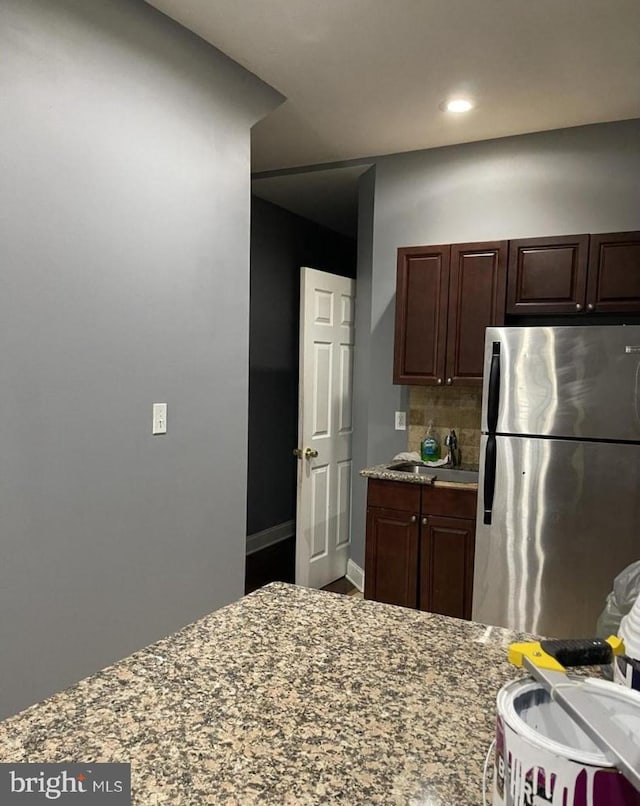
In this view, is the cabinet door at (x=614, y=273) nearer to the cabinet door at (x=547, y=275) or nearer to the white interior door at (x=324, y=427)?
the cabinet door at (x=547, y=275)

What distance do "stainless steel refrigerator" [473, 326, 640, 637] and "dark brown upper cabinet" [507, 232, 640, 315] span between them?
43cm

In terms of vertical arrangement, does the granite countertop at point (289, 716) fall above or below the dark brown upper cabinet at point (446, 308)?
below

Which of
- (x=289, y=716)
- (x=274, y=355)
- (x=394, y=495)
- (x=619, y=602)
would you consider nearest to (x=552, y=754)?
(x=289, y=716)

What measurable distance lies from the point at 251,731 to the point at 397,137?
3318 millimetres

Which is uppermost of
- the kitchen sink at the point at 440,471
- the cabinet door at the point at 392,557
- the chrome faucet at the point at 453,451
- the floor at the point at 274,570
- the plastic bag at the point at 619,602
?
the plastic bag at the point at 619,602

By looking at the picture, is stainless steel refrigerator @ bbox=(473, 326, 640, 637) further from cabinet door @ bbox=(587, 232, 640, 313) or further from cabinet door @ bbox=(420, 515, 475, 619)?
cabinet door @ bbox=(587, 232, 640, 313)

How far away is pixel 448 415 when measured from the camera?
3.61m

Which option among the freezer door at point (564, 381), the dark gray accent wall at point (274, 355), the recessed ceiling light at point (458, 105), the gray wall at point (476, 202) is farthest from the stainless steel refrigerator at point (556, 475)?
the dark gray accent wall at point (274, 355)

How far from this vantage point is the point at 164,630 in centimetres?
239

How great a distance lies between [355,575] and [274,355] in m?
1.82

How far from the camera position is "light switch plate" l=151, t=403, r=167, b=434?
229cm

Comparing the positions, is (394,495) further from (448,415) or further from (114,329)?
(114,329)

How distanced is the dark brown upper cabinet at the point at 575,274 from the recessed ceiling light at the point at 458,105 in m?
0.70

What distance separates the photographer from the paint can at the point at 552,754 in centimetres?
45
